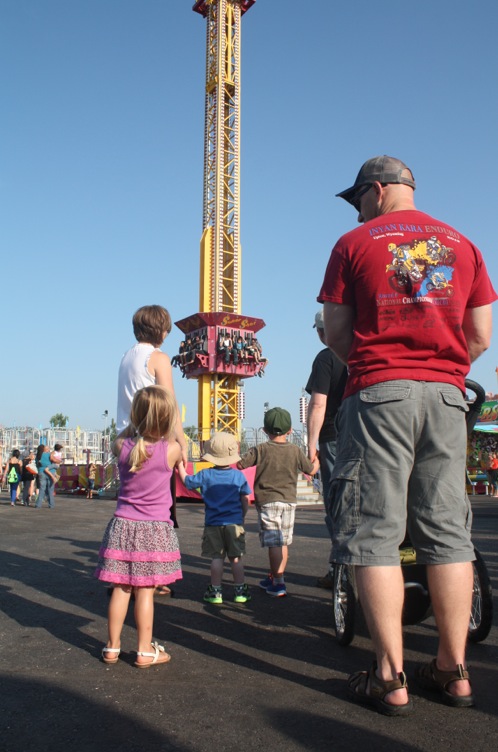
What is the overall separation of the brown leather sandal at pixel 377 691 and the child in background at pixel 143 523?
1036 millimetres

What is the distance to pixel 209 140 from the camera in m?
49.6

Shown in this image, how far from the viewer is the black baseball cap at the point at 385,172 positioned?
283cm

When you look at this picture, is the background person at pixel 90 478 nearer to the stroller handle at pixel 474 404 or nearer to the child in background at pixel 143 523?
the child in background at pixel 143 523

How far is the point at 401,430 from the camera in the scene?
2391 millimetres

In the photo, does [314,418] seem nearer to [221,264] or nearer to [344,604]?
[344,604]

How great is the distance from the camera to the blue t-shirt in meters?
4.73

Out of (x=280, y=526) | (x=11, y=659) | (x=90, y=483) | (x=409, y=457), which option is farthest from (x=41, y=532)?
(x=90, y=483)

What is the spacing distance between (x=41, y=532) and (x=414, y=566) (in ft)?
24.3

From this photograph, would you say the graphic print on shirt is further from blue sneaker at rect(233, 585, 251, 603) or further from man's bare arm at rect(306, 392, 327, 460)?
blue sneaker at rect(233, 585, 251, 603)

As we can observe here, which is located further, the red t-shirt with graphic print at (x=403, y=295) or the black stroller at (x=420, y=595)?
the black stroller at (x=420, y=595)

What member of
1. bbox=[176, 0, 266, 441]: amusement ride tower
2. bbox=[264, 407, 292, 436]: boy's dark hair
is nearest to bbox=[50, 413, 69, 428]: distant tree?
bbox=[176, 0, 266, 441]: amusement ride tower

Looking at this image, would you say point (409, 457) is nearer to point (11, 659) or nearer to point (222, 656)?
point (222, 656)

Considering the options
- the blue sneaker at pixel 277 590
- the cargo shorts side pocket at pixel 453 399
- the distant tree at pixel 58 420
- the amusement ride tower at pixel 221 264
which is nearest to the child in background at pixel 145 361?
the blue sneaker at pixel 277 590

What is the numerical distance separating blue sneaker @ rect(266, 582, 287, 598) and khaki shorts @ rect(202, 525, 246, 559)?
36 centimetres
